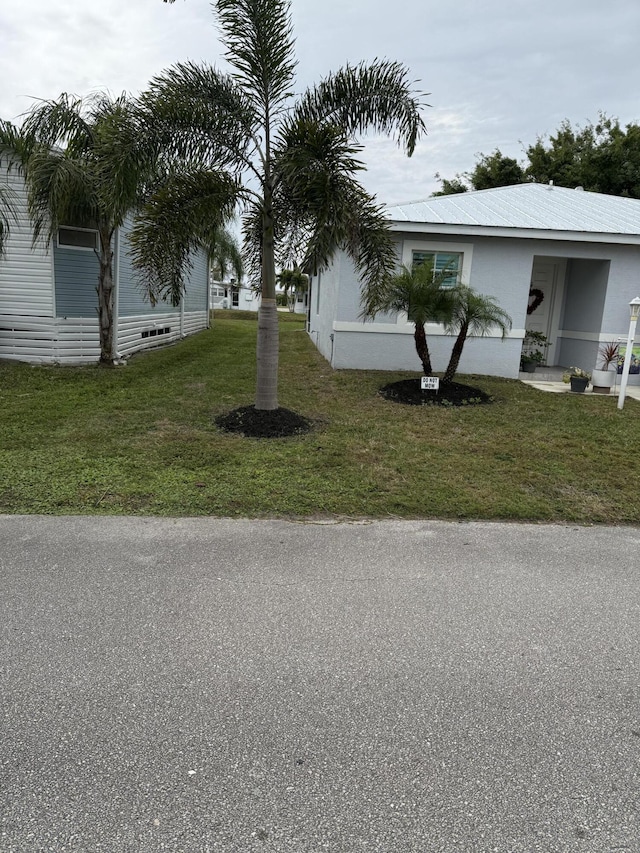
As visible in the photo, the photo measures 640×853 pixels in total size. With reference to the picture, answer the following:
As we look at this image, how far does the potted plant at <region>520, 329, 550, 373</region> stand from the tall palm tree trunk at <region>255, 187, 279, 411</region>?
287 inches

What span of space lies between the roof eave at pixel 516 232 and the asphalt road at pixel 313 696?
797cm

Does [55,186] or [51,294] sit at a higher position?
[55,186]

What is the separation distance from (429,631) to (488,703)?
54cm

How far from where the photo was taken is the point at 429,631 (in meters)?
2.91

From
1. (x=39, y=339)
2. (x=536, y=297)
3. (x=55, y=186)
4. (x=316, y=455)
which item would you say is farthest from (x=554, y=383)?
(x=39, y=339)

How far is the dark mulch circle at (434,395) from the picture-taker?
8.95 meters

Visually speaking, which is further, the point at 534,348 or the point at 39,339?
the point at 534,348

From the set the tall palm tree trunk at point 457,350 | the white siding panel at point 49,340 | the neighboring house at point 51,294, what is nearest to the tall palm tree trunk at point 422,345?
the tall palm tree trunk at point 457,350

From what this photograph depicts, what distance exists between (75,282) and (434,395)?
7284 mm

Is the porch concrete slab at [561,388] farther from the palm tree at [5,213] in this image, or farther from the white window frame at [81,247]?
the palm tree at [5,213]

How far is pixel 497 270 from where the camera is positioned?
11.2 meters

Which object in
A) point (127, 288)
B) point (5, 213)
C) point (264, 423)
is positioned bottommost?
point (264, 423)

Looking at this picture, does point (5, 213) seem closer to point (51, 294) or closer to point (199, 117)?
point (51, 294)

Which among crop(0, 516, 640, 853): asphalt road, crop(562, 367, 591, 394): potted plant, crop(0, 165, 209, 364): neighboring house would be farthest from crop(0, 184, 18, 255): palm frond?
crop(562, 367, 591, 394): potted plant
